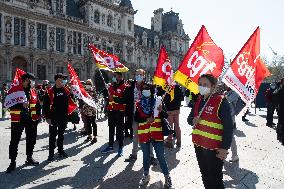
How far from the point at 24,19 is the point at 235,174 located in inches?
1154

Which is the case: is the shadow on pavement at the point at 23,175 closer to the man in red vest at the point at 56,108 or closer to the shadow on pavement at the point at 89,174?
the shadow on pavement at the point at 89,174

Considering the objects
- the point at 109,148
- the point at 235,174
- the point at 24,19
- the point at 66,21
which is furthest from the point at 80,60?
the point at 235,174

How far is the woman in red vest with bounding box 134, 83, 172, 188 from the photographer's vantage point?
4977mm

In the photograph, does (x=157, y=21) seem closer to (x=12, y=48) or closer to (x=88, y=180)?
(x=12, y=48)

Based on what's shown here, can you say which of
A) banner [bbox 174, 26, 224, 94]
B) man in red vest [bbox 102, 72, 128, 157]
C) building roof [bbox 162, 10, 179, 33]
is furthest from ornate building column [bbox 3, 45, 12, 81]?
building roof [bbox 162, 10, 179, 33]

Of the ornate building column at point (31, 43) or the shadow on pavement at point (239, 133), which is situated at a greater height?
the ornate building column at point (31, 43)

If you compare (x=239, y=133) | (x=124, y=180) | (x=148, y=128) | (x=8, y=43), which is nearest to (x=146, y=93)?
(x=148, y=128)

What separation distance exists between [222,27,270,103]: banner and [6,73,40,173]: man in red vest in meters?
3.90

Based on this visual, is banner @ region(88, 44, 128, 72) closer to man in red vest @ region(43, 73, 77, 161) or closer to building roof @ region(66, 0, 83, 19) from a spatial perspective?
man in red vest @ region(43, 73, 77, 161)

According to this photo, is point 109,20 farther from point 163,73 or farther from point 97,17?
point 163,73

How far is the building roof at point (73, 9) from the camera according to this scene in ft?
118

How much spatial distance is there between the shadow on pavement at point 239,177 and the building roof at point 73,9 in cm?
3326

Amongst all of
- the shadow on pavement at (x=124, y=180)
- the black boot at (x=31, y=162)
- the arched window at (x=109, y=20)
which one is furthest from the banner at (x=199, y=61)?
the arched window at (x=109, y=20)

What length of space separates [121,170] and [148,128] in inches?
50.2
